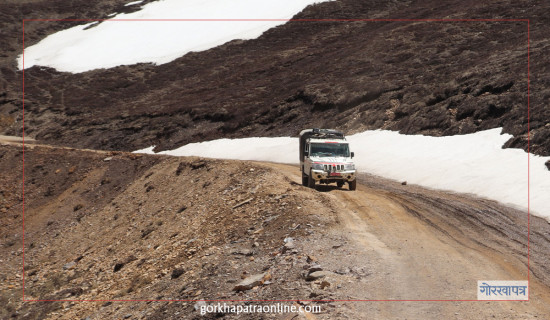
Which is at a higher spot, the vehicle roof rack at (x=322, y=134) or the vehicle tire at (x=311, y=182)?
the vehicle roof rack at (x=322, y=134)

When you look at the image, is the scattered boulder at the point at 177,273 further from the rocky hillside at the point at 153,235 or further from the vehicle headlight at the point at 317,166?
the vehicle headlight at the point at 317,166

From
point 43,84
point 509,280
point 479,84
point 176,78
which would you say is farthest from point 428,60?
point 43,84

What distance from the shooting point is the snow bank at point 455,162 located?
22.1m

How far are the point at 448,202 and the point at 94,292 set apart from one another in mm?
14212

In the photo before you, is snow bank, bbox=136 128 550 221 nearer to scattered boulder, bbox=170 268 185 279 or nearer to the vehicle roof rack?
the vehicle roof rack

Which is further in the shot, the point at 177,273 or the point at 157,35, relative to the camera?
the point at 157,35

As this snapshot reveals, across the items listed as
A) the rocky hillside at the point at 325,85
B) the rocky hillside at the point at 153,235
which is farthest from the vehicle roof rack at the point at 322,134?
the rocky hillside at the point at 325,85

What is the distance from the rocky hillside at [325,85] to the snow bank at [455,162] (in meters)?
1.36

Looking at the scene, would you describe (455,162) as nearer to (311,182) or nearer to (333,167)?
(333,167)

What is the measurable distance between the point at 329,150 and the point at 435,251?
30.4 ft

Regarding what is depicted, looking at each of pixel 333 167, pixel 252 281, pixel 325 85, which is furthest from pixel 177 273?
pixel 325 85

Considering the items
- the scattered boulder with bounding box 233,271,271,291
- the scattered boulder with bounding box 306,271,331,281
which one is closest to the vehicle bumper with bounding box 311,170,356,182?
the scattered boulder with bounding box 233,271,271,291

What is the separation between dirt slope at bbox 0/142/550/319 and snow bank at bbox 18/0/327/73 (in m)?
50.1

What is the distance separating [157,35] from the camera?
8238 centimetres
